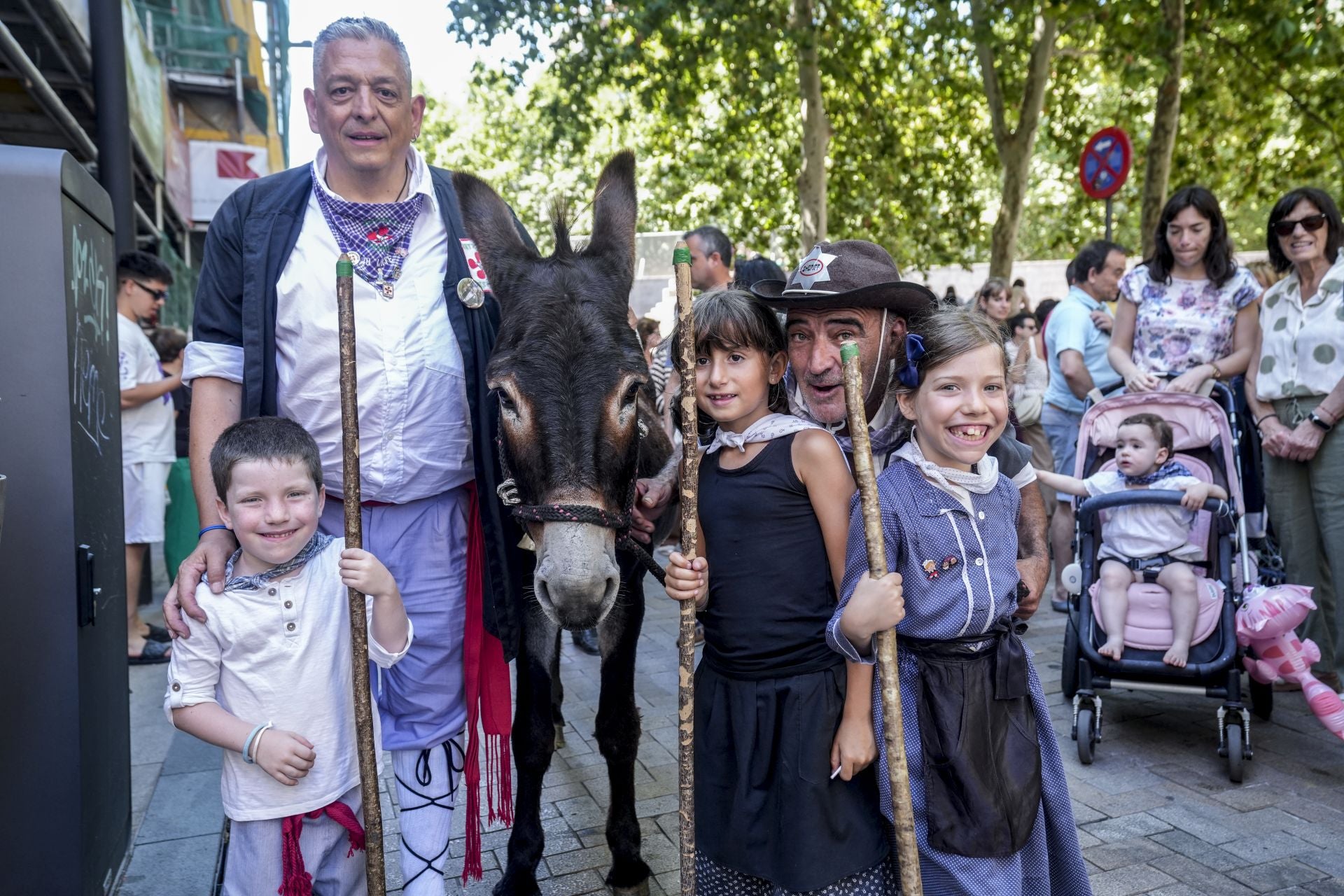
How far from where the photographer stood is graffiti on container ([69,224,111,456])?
276 cm

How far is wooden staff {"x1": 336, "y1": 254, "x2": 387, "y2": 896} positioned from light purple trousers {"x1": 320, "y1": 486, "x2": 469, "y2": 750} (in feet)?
1.19

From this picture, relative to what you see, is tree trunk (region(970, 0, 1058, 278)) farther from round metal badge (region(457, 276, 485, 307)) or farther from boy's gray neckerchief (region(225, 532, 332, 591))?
boy's gray neckerchief (region(225, 532, 332, 591))

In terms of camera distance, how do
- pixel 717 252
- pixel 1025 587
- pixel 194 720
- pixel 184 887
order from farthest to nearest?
pixel 717 252 → pixel 184 887 → pixel 1025 587 → pixel 194 720

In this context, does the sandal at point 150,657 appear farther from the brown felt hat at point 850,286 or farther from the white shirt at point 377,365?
the brown felt hat at point 850,286

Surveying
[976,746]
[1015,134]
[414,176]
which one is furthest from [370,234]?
[1015,134]

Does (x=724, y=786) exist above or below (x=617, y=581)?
below

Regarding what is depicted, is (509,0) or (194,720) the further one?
(509,0)

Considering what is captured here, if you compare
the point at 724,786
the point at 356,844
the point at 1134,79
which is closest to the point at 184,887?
the point at 356,844

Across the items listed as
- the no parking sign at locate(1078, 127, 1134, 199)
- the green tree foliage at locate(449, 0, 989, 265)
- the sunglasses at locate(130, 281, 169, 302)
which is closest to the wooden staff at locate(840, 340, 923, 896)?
the sunglasses at locate(130, 281, 169, 302)

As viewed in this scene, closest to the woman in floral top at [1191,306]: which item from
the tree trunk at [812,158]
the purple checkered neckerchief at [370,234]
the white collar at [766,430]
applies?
the white collar at [766,430]

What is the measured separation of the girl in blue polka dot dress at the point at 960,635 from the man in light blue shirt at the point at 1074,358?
4.98 metres

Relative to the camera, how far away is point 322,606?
2672 millimetres

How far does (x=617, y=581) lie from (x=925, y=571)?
0.77m

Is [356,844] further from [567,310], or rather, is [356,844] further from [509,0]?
[509,0]
